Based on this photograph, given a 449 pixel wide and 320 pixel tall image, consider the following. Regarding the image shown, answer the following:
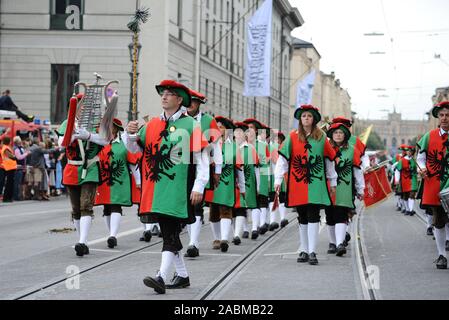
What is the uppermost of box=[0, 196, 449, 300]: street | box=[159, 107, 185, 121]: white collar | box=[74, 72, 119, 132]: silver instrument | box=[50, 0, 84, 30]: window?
box=[50, 0, 84, 30]: window

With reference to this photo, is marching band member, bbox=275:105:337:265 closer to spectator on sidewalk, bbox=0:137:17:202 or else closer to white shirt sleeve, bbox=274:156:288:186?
white shirt sleeve, bbox=274:156:288:186

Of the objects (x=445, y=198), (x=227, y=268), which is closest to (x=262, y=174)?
(x=227, y=268)

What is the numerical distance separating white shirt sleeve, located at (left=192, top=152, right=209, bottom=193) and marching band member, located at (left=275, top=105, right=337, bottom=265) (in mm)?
2861

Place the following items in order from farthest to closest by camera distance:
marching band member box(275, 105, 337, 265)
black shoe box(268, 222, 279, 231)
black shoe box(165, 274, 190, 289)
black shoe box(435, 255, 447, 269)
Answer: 1. black shoe box(268, 222, 279, 231)
2. marching band member box(275, 105, 337, 265)
3. black shoe box(435, 255, 447, 269)
4. black shoe box(165, 274, 190, 289)

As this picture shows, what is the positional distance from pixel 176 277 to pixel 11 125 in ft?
64.5

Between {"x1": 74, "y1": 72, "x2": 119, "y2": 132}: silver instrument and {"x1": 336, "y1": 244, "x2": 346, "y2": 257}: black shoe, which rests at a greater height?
{"x1": 74, "y1": 72, "x2": 119, "y2": 132}: silver instrument

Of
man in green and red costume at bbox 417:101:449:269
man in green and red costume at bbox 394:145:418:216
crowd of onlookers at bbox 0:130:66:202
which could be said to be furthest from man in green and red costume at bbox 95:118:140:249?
man in green and red costume at bbox 394:145:418:216

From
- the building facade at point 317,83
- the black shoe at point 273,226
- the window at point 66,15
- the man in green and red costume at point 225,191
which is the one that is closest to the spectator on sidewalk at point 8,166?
the black shoe at point 273,226

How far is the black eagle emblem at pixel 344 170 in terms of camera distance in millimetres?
13336

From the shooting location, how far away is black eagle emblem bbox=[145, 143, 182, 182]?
28.7 ft
